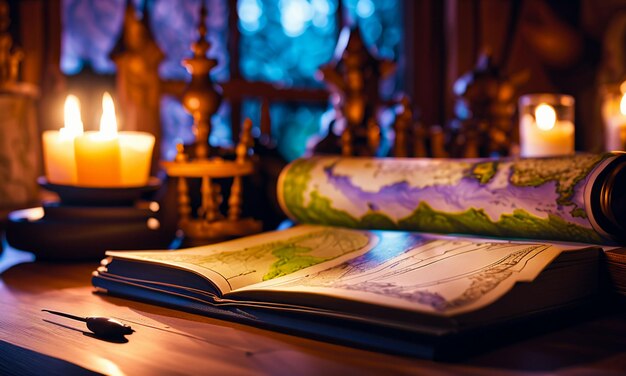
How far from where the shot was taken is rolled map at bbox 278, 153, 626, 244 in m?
0.72

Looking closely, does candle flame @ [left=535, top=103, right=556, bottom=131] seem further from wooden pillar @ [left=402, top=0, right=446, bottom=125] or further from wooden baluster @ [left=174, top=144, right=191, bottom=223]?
wooden pillar @ [left=402, top=0, right=446, bottom=125]

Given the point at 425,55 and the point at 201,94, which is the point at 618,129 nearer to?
the point at 201,94

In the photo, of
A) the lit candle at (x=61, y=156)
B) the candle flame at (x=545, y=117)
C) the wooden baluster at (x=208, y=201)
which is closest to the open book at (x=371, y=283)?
the wooden baluster at (x=208, y=201)

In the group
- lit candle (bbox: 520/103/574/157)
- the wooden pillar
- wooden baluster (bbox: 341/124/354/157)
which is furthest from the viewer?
the wooden pillar

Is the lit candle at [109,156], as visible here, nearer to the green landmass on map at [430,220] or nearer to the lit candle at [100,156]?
the lit candle at [100,156]

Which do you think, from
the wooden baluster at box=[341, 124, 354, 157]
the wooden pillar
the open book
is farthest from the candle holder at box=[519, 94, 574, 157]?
the wooden pillar

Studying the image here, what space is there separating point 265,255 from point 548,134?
94 cm

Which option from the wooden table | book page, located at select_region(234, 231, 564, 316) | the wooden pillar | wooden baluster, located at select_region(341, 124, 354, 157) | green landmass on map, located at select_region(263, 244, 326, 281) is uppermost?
the wooden pillar

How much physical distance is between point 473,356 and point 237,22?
2.67m

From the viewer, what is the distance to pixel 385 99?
3379 millimetres

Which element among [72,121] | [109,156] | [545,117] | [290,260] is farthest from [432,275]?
[545,117]

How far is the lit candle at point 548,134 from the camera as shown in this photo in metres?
1.53

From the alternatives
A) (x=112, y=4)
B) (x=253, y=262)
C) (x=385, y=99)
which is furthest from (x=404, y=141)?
(x=385, y=99)

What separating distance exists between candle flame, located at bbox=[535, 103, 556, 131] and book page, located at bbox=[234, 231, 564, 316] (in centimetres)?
84
